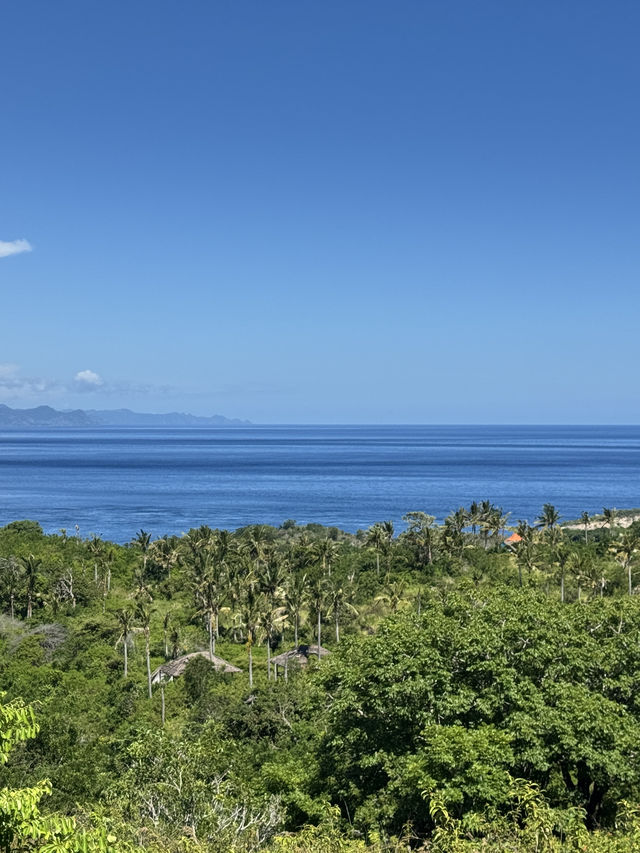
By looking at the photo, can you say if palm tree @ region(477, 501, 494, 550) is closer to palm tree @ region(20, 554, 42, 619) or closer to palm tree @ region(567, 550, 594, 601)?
palm tree @ region(567, 550, 594, 601)

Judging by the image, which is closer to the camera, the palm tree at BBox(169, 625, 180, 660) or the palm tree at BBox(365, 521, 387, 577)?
the palm tree at BBox(169, 625, 180, 660)

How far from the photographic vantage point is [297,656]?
175 ft

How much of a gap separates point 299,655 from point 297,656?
0.23 meters

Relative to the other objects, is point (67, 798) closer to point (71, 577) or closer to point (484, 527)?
point (71, 577)

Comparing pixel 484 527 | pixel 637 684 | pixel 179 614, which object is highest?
pixel 637 684

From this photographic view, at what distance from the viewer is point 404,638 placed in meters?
21.4

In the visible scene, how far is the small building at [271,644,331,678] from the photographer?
172 feet

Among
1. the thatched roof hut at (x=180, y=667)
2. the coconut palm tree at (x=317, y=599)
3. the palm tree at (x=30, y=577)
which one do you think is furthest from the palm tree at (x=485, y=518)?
the palm tree at (x=30, y=577)

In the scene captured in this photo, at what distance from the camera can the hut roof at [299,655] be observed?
52.6 meters

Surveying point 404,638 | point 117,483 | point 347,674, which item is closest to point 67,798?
point 347,674

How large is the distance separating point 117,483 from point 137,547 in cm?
10977

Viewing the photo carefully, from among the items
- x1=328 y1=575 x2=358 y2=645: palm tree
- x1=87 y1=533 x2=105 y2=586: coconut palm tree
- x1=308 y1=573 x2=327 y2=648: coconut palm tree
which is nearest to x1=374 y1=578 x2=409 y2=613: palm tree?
x1=328 y1=575 x2=358 y2=645: palm tree

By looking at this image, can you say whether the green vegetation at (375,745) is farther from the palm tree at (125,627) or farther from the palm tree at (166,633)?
the palm tree at (166,633)

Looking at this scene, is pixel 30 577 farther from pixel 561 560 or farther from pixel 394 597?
pixel 561 560
